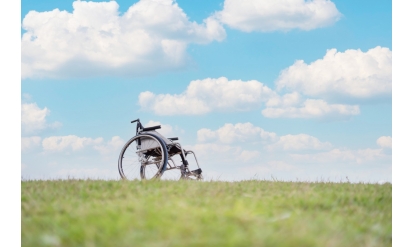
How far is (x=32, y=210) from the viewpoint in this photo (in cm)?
440

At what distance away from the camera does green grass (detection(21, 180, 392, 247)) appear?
10.2 ft

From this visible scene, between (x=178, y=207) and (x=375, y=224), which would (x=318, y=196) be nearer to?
(x=375, y=224)

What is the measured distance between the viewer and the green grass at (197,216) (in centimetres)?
311

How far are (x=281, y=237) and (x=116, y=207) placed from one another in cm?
172

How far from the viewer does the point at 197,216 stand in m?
3.63

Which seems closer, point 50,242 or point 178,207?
point 50,242
